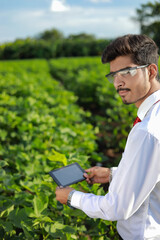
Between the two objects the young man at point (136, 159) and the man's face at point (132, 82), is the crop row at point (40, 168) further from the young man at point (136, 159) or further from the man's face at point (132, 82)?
the man's face at point (132, 82)

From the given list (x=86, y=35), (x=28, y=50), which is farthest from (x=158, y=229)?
(x=86, y=35)

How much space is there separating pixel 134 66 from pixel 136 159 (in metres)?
0.54

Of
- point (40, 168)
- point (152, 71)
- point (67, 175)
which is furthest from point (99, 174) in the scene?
point (40, 168)

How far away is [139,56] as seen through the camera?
4.61ft

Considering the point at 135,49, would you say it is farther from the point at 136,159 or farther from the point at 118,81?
the point at 136,159

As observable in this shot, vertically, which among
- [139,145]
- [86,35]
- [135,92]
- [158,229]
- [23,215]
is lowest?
[23,215]

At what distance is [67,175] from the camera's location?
1.75 m

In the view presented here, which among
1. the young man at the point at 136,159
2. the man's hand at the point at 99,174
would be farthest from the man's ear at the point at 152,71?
the man's hand at the point at 99,174

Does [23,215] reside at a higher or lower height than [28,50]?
lower

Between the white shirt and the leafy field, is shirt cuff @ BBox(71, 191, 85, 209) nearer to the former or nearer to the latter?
the white shirt

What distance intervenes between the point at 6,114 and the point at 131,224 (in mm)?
3198

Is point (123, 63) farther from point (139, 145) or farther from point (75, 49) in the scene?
point (75, 49)

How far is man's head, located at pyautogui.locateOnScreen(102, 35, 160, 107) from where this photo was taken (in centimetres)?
141

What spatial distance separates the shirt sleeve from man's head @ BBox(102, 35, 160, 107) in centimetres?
31
